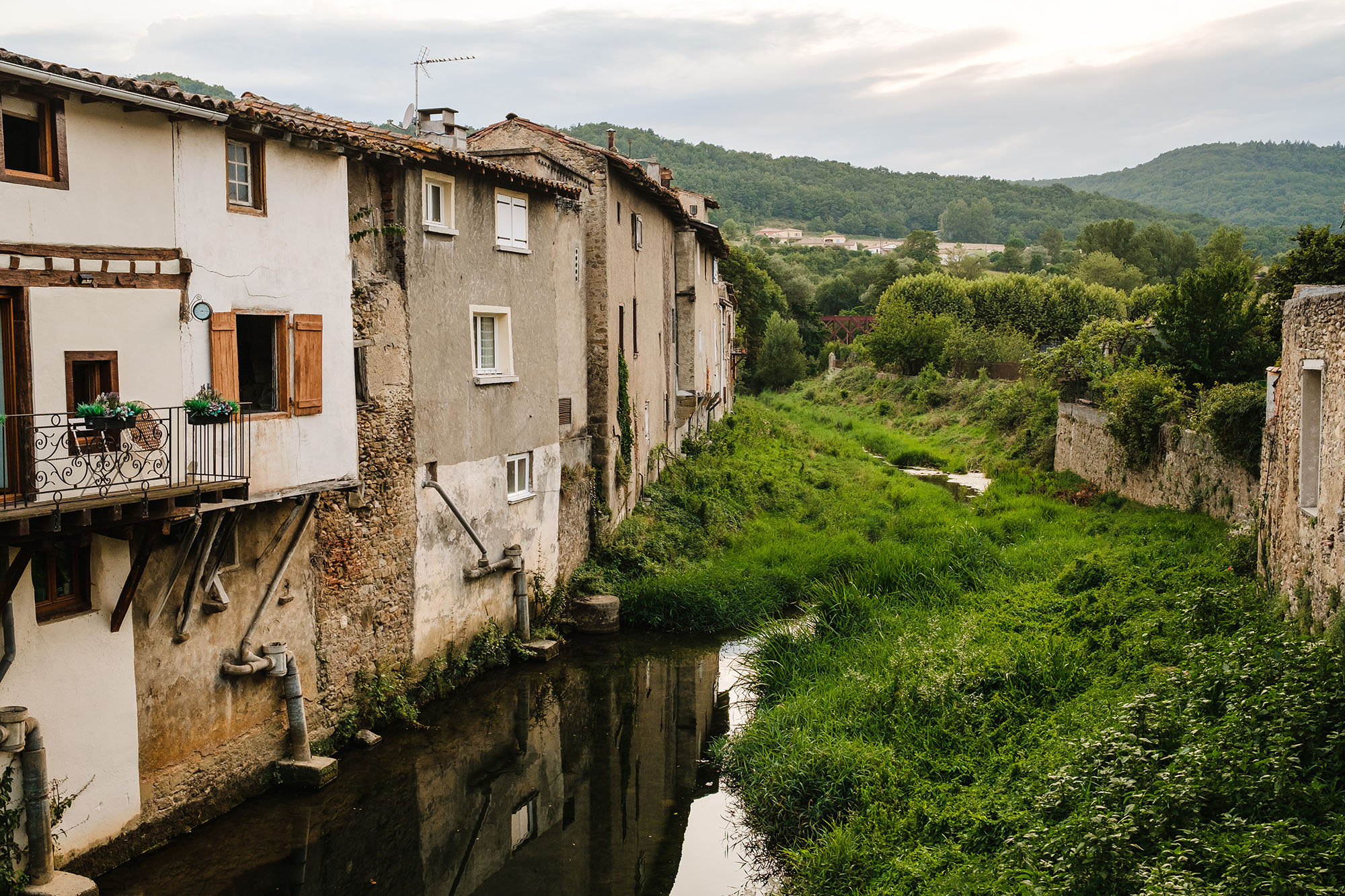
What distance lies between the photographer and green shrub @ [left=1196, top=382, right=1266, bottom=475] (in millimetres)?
19031

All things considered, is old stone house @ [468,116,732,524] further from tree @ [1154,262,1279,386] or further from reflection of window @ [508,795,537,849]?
tree @ [1154,262,1279,386]

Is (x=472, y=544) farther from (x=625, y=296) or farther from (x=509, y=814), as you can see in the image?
(x=625, y=296)

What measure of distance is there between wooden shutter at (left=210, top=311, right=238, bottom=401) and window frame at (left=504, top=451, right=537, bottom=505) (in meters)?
6.88

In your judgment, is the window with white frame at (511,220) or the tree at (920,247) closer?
the window with white frame at (511,220)

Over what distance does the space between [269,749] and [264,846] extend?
5.57 feet

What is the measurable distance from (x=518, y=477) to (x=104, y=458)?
9801 mm

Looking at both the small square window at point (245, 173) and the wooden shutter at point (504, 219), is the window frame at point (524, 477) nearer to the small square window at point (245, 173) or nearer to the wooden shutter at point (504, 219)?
the wooden shutter at point (504, 219)

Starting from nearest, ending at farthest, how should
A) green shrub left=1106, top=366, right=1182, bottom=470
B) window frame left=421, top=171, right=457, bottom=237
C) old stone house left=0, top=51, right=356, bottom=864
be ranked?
1. old stone house left=0, top=51, right=356, bottom=864
2. window frame left=421, top=171, right=457, bottom=237
3. green shrub left=1106, top=366, right=1182, bottom=470

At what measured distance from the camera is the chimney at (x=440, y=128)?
1880 centimetres

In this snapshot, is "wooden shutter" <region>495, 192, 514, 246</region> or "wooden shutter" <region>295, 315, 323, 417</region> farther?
"wooden shutter" <region>495, 192, 514, 246</region>

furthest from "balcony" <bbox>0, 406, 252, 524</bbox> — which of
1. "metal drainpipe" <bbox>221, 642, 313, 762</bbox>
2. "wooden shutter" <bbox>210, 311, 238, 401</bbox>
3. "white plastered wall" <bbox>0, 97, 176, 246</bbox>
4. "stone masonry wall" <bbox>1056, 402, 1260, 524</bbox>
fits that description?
"stone masonry wall" <bbox>1056, 402, 1260, 524</bbox>

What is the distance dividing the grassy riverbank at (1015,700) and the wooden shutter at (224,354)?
8.21 m

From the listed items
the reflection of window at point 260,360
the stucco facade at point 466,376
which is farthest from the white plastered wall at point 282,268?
the stucco facade at point 466,376

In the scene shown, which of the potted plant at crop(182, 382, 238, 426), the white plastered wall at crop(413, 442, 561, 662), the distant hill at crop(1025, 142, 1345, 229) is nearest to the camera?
the potted plant at crop(182, 382, 238, 426)
